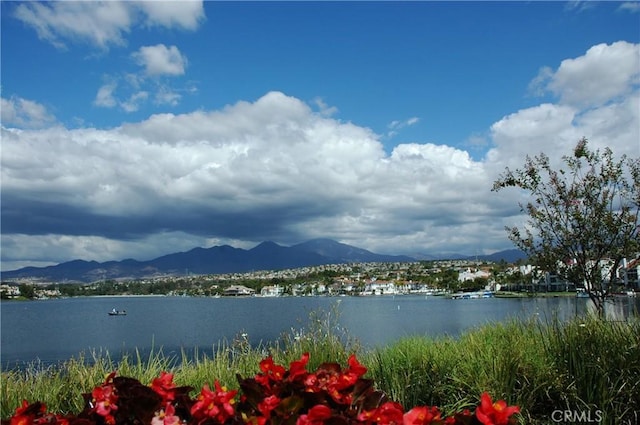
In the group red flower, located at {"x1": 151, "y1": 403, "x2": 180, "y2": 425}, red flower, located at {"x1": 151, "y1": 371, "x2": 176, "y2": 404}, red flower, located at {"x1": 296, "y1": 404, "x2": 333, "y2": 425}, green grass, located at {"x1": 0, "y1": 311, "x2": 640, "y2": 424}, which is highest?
red flower, located at {"x1": 151, "y1": 371, "x2": 176, "y2": 404}

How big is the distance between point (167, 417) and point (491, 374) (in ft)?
12.6

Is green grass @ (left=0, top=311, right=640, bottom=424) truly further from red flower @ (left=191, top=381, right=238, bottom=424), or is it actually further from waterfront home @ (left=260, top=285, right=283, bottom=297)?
waterfront home @ (left=260, top=285, right=283, bottom=297)

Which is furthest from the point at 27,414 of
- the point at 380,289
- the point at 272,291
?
the point at 380,289

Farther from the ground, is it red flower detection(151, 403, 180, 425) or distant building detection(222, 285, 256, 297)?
red flower detection(151, 403, 180, 425)

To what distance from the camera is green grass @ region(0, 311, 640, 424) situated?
16.2 feet

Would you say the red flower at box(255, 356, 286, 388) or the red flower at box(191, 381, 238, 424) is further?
the red flower at box(255, 356, 286, 388)

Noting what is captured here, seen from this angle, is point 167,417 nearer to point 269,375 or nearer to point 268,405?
point 268,405

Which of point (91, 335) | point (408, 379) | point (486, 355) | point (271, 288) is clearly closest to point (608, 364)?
point (486, 355)

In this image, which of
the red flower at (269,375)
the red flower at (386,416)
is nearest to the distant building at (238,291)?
the red flower at (269,375)

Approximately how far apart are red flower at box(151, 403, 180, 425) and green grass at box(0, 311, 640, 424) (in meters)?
3.07

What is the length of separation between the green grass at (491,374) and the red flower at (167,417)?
3.07 metres

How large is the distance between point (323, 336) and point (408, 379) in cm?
222

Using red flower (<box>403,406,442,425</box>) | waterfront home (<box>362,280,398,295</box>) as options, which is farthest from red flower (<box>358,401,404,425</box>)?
waterfront home (<box>362,280,398,295</box>)

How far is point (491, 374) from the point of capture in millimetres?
5242
